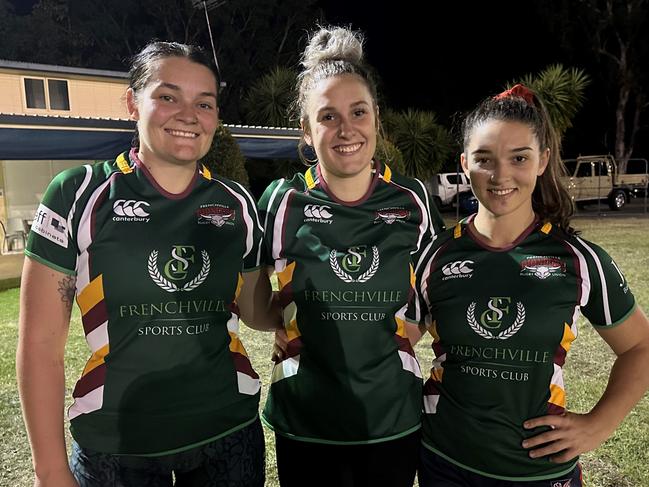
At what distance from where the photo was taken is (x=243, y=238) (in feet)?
5.91

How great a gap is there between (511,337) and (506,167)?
0.52 metres

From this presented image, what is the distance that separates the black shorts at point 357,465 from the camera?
1.85m

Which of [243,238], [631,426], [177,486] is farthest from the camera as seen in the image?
[631,426]

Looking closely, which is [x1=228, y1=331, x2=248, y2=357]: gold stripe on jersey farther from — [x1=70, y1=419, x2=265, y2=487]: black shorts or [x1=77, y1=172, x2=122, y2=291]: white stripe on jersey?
[x1=77, y1=172, x2=122, y2=291]: white stripe on jersey

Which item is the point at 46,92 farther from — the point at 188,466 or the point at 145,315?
the point at 188,466

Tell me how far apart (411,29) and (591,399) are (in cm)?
3576

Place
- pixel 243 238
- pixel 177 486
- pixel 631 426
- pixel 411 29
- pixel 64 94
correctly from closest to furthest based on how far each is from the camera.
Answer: pixel 177 486, pixel 243 238, pixel 631 426, pixel 64 94, pixel 411 29

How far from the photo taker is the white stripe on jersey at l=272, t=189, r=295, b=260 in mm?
1977

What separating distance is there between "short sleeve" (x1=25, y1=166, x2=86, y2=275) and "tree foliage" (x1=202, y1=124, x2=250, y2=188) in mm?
9153


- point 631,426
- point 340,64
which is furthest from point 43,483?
point 631,426

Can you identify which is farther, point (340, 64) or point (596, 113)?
point (596, 113)

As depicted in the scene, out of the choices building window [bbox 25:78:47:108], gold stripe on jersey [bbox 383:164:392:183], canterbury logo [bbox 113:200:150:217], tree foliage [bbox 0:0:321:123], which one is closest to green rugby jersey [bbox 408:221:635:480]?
gold stripe on jersey [bbox 383:164:392:183]

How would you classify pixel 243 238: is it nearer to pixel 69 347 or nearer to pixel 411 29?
pixel 69 347

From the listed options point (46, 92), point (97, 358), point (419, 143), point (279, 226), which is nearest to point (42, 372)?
point (97, 358)
